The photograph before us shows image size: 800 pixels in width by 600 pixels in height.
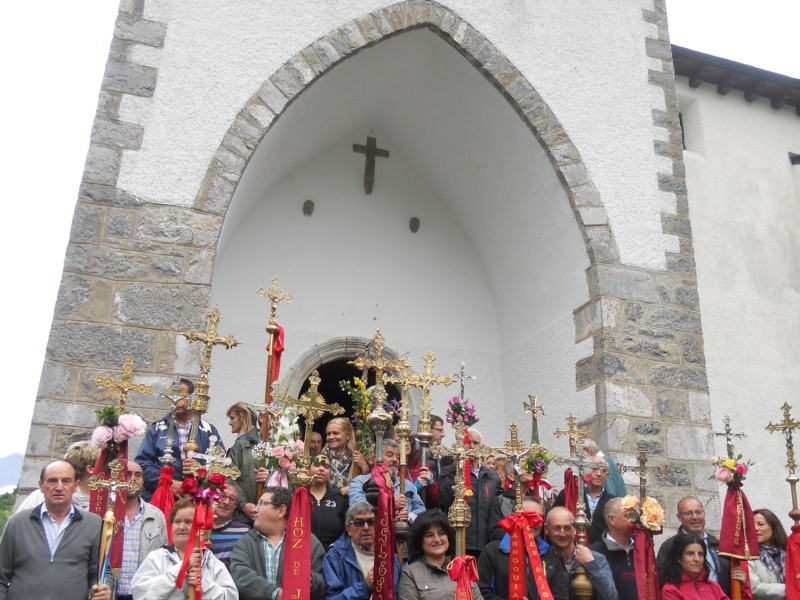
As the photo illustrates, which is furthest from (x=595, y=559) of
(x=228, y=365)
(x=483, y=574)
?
(x=228, y=365)

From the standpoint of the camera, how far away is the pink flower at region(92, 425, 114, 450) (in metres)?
4.41

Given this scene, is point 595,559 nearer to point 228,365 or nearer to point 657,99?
point 228,365

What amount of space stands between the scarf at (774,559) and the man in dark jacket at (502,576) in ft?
5.43

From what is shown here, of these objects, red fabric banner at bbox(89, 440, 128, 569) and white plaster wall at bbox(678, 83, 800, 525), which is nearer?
red fabric banner at bbox(89, 440, 128, 569)

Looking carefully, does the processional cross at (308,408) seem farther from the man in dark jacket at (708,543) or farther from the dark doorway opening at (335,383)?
the dark doorway opening at (335,383)

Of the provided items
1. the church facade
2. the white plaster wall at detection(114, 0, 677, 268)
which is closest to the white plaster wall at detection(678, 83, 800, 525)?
the church facade

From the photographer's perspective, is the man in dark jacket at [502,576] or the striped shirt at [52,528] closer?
the striped shirt at [52,528]

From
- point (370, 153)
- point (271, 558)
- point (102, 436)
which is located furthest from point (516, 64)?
point (271, 558)

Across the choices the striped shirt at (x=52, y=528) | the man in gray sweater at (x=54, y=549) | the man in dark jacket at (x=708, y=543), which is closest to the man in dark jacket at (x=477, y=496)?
the man in dark jacket at (x=708, y=543)

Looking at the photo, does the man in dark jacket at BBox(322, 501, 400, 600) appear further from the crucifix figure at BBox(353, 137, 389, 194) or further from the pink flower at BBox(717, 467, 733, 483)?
the crucifix figure at BBox(353, 137, 389, 194)

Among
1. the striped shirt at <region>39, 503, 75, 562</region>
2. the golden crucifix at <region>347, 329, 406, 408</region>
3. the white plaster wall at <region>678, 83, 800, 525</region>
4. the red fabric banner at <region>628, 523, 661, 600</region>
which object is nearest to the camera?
the striped shirt at <region>39, 503, 75, 562</region>

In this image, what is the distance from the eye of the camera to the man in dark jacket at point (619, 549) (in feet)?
15.4

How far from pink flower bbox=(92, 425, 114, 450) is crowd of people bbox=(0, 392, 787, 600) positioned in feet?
0.15

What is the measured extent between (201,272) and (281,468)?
217 centimetres
